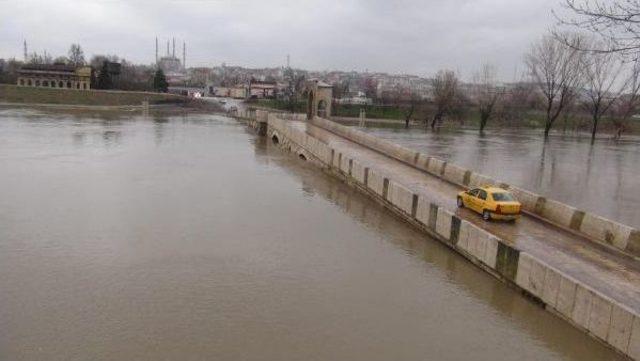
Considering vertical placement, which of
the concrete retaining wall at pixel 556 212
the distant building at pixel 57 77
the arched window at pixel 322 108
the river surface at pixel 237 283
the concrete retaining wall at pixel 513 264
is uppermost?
the distant building at pixel 57 77

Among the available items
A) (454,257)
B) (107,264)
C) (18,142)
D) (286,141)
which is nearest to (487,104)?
(286,141)

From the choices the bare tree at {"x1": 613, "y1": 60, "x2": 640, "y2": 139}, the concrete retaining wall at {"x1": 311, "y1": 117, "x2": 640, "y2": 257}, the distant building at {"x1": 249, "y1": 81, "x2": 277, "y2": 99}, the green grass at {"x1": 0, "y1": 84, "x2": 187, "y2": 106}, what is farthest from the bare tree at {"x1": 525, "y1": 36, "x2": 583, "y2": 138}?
the distant building at {"x1": 249, "y1": 81, "x2": 277, "y2": 99}

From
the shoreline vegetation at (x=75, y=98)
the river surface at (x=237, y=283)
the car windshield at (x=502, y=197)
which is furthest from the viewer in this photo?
the shoreline vegetation at (x=75, y=98)

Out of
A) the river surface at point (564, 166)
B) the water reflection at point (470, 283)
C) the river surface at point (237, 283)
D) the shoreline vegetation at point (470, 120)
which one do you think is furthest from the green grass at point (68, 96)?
the water reflection at point (470, 283)

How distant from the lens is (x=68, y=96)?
109 metres

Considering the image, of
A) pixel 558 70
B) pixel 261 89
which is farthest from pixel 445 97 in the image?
pixel 261 89

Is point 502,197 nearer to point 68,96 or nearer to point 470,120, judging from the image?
point 470,120

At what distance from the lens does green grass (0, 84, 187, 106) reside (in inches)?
4175

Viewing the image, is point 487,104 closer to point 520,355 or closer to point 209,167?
point 209,167

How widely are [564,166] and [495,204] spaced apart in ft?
92.6

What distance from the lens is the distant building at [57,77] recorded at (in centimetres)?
11994

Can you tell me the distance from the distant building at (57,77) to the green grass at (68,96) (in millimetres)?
7198

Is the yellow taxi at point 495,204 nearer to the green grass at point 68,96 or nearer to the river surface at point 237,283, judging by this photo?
the river surface at point 237,283

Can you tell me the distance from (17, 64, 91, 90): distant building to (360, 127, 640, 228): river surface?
80.5 metres
